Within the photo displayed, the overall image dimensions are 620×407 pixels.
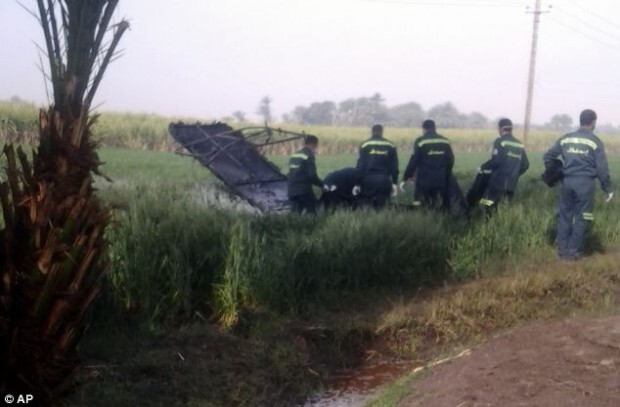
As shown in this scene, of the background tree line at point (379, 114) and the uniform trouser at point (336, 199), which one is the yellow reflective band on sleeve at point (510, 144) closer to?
the uniform trouser at point (336, 199)

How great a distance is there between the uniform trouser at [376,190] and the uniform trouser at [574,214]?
297 cm

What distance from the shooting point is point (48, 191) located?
209 inches

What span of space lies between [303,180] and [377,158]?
149 cm

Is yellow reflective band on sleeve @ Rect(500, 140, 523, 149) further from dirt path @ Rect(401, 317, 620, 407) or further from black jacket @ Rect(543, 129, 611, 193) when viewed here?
dirt path @ Rect(401, 317, 620, 407)

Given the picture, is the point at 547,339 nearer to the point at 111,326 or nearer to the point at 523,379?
the point at 523,379

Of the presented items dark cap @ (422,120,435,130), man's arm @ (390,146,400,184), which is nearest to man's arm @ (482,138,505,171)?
dark cap @ (422,120,435,130)

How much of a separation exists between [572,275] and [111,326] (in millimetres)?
6051

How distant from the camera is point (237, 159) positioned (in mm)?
15414

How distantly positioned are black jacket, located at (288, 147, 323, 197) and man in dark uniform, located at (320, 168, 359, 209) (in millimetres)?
779

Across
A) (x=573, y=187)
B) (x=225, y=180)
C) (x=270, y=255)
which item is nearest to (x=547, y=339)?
(x=270, y=255)

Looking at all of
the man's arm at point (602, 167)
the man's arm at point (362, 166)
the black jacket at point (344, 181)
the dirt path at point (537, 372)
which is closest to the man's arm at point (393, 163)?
the man's arm at point (362, 166)

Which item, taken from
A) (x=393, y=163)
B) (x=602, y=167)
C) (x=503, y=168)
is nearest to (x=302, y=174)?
(x=393, y=163)

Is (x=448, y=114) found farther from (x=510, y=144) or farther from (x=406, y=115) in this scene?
(x=510, y=144)

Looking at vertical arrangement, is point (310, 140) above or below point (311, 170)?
above
